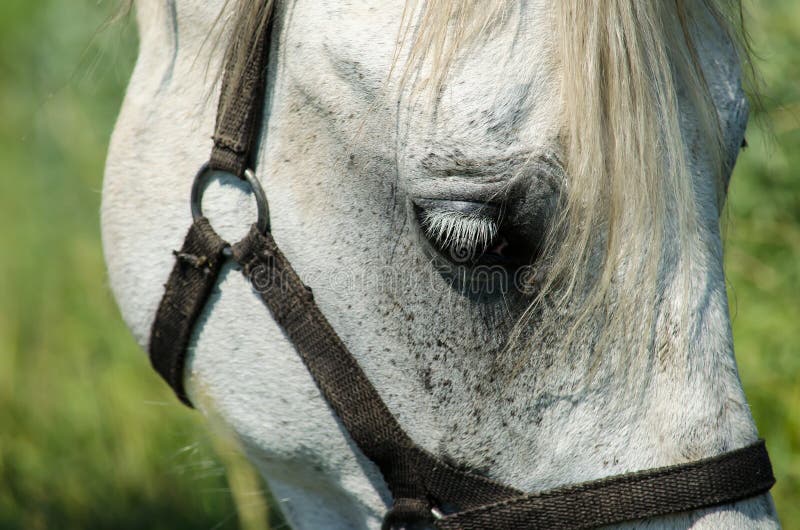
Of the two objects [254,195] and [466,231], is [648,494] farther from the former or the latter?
[254,195]

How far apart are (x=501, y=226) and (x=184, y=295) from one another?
66 centimetres

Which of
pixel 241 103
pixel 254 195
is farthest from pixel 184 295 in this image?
pixel 241 103

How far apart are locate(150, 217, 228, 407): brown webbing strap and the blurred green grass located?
0.40m

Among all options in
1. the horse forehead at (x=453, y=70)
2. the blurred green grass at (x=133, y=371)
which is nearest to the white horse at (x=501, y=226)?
the horse forehead at (x=453, y=70)

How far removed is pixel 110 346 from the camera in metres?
3.76

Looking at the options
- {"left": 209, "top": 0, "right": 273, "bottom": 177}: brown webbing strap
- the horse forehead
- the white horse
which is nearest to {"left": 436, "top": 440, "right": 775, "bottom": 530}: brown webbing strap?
the white horse

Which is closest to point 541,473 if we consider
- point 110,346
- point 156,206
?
point 156,206

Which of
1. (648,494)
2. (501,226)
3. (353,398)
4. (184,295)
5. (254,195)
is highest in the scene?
(254,195)

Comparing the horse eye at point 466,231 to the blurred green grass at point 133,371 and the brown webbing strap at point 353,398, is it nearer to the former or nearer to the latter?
the brown webbing strap at point 353,398

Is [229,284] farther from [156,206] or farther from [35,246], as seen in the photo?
[35,246]

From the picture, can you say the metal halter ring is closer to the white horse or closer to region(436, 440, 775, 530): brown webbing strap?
the white horse

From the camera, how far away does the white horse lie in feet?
4.26

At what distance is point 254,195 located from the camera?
1.55 m

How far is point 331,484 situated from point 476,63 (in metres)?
0.87
